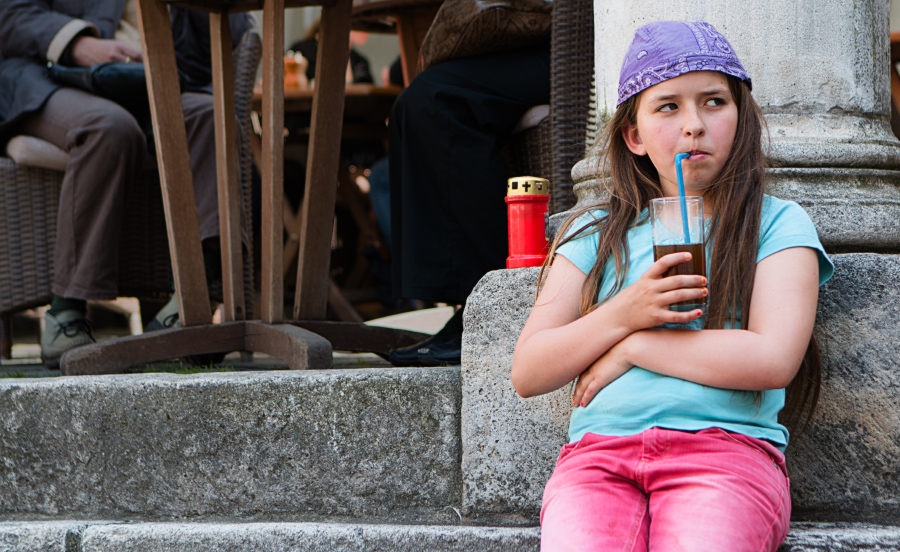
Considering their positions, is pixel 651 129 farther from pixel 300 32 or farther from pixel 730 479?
pixel 300 32

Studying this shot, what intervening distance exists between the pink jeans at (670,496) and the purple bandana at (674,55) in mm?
532

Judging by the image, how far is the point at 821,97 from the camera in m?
1.62

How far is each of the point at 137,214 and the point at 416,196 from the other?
117 centimetres

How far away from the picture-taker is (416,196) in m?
2.20

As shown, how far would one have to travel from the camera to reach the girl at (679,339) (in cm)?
112

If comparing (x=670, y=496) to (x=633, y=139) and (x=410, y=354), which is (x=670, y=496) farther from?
(x=410, y=354)

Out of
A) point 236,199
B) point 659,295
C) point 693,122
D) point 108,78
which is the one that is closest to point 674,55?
point 693,122

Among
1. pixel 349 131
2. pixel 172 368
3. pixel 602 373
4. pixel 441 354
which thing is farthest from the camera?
pixel 349 131

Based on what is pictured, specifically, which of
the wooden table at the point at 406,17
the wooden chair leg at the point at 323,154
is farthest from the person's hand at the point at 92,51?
the wooden table at the point at 406,17

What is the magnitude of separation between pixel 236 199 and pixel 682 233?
5.00ft

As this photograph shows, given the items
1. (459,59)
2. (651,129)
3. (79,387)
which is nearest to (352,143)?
(459,59)

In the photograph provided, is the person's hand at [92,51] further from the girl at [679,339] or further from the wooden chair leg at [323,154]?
the girl at [679,339]

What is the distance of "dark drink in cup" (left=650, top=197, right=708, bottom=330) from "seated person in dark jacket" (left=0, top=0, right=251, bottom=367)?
5.76 feet

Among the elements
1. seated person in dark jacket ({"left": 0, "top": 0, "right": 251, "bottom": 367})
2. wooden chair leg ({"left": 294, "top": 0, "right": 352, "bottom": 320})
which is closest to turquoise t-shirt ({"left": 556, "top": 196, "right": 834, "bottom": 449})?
wooden chair leg ({"left": 294, "top": 0, "right": 352, "bottom": 320})
